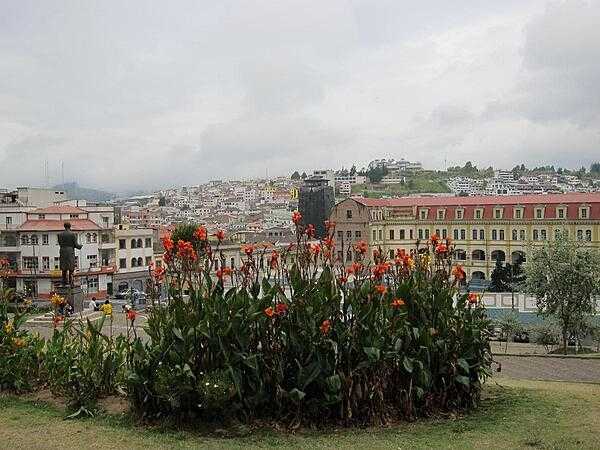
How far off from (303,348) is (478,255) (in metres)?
57.4

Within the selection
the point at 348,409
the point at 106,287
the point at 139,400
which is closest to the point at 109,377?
the point at 139,400

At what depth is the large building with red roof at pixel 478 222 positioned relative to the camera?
59284mm

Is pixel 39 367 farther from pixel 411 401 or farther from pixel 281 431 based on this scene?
pixel 411 401

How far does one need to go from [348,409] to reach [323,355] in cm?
83

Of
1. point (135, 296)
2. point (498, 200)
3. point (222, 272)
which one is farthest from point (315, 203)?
point (222, 272)

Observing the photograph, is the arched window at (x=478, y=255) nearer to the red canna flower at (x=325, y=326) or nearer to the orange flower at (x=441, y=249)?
the orange flower at (x=441, y=249)

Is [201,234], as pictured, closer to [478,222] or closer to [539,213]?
[539,213]

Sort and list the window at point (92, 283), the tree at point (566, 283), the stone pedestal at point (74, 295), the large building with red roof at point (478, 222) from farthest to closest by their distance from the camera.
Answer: the large building with red roof at point (478, 222) < the window at point (92, 283) < the stone pedestal at point (74, 295) < the tree at point (566, 283)

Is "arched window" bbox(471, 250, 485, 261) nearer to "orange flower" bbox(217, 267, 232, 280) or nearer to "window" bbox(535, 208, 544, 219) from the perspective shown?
"window" bbox(535, 208, 544, 219)

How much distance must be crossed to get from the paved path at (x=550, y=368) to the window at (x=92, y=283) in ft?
117

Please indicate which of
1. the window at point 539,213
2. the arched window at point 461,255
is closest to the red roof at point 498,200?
the window at point 539,213

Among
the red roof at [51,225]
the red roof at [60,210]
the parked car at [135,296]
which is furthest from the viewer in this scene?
the red roof at [60,210]

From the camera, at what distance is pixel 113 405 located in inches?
409

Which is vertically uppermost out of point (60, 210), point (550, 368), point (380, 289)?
point (60, 210)
